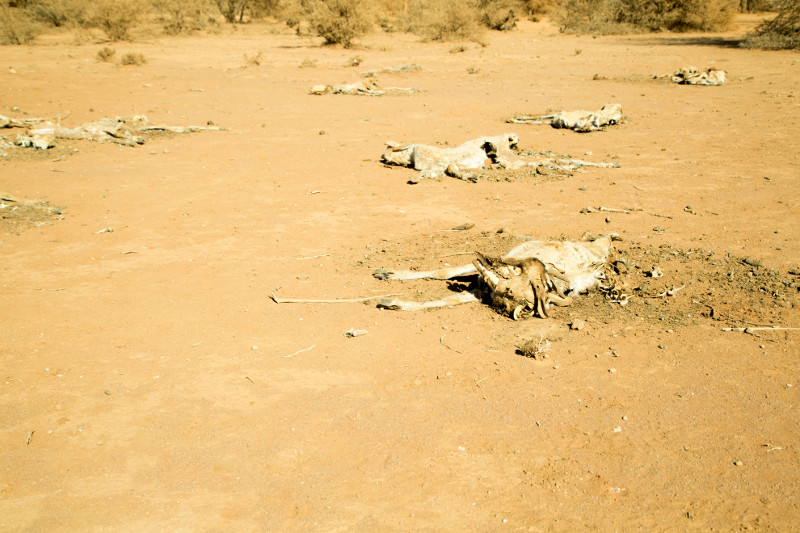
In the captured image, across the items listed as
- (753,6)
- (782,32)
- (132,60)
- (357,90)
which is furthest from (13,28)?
(753,6)

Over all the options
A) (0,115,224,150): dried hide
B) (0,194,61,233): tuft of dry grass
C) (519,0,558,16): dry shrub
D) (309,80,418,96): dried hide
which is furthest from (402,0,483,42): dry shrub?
(0,194,61,233): tuft of dry grass

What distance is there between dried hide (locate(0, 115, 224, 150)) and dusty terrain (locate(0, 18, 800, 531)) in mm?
535

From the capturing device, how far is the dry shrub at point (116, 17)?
76.5 ft

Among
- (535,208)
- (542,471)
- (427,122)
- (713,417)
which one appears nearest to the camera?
(542,471)

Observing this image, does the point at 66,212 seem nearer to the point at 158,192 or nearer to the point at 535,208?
the point at 158,192

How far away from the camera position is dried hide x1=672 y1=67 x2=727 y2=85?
14.4m

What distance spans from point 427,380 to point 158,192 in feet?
18.4

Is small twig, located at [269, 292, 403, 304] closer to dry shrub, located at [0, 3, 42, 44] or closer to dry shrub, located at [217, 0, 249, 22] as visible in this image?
dry shrub, located at [0, 3, 42, 44]

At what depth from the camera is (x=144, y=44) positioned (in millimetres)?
23859

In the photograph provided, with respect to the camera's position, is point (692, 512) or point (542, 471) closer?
point (692, 512)

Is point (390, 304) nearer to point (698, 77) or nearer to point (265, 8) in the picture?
point (698, 77)

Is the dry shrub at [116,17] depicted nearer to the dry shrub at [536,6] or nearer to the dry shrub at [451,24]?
the dry shrub at [451,24]

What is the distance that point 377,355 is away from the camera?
410 cm

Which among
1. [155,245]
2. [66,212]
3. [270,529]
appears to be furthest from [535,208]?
[66,212]
